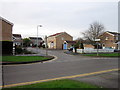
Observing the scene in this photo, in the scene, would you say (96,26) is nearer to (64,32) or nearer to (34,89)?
(64,32)

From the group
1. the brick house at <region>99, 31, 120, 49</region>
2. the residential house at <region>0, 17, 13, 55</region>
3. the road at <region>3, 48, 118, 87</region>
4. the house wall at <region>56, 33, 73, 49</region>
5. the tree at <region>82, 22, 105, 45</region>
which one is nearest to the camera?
the road at <region>3, 48, 118, 87</region>

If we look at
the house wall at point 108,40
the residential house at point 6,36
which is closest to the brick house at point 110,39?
the house wall at point 108,40

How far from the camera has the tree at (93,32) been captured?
39531mm

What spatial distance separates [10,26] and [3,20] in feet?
7.68

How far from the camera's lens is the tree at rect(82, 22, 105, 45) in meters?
39.5

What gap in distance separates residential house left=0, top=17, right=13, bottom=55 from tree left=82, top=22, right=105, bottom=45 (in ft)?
82.3

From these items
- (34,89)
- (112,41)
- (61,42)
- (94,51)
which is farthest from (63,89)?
(112,41)

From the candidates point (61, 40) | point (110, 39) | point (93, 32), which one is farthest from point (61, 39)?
point (110, 39)

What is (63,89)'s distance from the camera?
407 cm

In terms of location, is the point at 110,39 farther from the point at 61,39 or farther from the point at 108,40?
the point at 61,39

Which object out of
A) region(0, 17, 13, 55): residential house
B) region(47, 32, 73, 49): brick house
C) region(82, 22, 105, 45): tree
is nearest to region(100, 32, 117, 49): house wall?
region(82, 22, 105, 45): tree

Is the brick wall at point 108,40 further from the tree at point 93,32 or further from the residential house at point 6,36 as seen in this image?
the residential house at point 6,36

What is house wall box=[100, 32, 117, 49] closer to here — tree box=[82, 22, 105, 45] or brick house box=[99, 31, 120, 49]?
brick house box=[99, 31, 120, 49]

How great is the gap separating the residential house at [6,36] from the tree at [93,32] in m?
25.1
